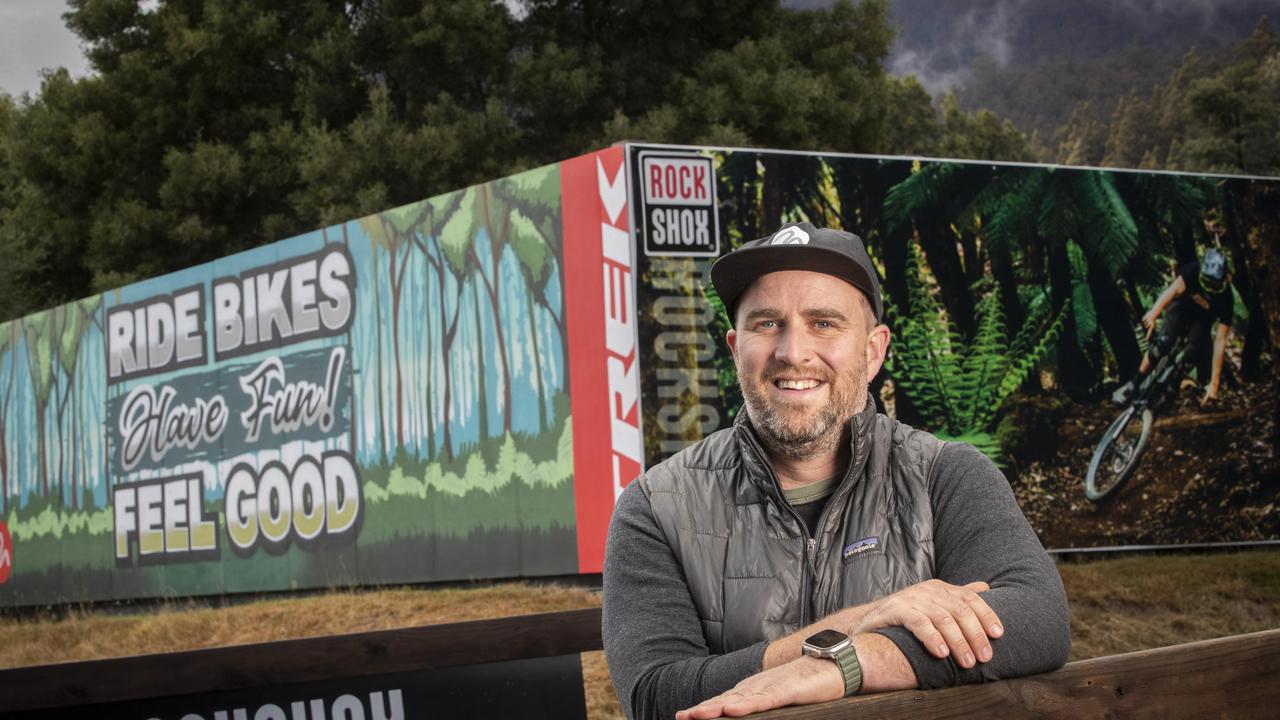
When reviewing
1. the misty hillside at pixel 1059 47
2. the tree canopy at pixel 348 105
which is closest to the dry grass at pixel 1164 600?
the tree canopy at pixel 348 105

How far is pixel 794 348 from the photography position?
2525mm

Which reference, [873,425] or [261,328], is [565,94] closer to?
[261,328]

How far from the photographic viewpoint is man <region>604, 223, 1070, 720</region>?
2.38 meters

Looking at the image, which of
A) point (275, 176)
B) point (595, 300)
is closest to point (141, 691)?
point (595, 300)

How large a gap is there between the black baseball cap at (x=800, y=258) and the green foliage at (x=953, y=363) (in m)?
9.22

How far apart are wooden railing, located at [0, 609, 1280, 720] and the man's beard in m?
0.69

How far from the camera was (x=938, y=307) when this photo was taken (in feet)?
39.3

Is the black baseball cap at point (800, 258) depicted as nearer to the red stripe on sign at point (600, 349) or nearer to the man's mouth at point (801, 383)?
the man's mouth at point (801, 383)

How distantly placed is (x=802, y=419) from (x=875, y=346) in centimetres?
28

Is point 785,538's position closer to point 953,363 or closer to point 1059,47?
point 953,363

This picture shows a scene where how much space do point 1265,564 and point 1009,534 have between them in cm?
1085

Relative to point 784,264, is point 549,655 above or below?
below

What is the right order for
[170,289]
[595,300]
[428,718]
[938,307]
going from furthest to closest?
1. [170,289]
2. [938,307]
3. [595,300]
4. [428,718]

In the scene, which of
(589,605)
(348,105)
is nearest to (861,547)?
(589,605)
